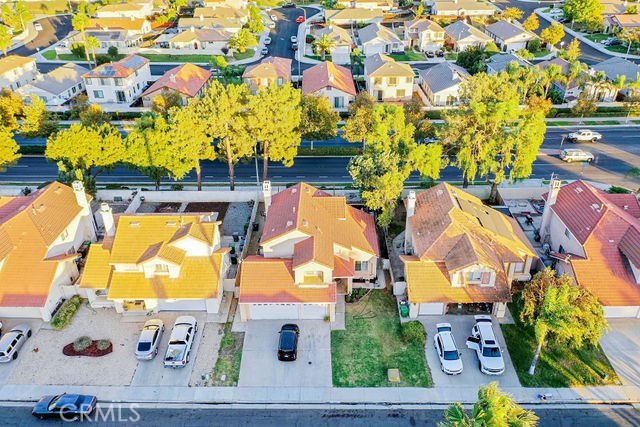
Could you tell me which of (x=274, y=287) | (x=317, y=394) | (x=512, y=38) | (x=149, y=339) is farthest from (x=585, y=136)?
(x=149, y=339)

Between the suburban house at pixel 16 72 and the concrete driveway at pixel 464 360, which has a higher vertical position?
the suburban house at pixel 16 72

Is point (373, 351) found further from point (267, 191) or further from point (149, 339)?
point (267, 191)

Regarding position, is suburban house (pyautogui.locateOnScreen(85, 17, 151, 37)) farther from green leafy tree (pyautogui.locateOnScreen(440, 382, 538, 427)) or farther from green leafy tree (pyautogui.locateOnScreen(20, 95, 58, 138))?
green leafy tree (pyautogui.locateOnScreen(440, 382, 538, 427))

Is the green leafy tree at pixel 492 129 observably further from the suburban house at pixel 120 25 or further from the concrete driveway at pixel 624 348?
the suburban house at pixel 120 25

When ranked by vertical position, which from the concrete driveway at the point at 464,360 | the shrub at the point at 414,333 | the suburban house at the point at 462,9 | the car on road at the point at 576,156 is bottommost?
the concrete driveway at the point at 464,360

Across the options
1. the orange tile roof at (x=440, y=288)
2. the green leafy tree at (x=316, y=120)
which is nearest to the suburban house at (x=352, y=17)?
the green leafy tree at (x=316, y=120)

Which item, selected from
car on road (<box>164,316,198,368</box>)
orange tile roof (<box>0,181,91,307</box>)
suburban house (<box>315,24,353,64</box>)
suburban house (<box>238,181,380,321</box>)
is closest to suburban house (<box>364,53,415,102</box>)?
suburban house (<box>315,24,353,64</box>)
